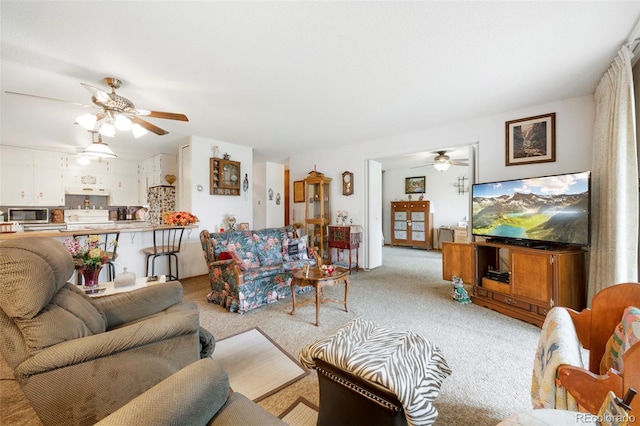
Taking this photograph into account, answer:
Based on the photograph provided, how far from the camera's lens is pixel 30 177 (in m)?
4.93

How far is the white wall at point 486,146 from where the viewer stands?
288cm

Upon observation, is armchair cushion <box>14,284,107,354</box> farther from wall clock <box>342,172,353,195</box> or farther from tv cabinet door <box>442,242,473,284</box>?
wall clock <box>342,172,353,195</box>

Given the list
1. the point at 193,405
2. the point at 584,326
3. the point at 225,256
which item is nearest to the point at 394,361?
the point at 193,405

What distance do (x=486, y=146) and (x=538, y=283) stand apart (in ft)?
6.33

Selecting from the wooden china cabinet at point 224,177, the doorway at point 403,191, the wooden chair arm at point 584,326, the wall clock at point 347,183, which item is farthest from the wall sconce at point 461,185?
the wooden chair arm at point 584,326

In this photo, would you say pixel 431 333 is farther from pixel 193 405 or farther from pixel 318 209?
pixel 318 209

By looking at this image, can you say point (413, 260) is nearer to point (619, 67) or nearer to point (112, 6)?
point (619, 67)

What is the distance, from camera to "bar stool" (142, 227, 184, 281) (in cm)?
370

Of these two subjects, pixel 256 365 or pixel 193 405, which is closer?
pixel 193 405

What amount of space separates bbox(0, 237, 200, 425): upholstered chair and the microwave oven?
579 centimetres

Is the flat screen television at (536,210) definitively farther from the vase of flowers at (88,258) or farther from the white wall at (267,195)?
the white wall at (267,195)

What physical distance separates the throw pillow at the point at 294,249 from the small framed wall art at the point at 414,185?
516 centimetres

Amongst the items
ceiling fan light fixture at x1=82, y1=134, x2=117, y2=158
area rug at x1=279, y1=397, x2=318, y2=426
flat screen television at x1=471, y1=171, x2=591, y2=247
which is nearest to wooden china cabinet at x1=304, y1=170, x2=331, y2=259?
flat screen television at x1=471, y1=171, x2=591, y2=247

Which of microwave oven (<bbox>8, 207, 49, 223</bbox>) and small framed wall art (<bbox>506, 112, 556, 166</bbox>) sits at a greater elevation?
small framed wall art (<bbox>506, 112, 556, 166</bbox>)
